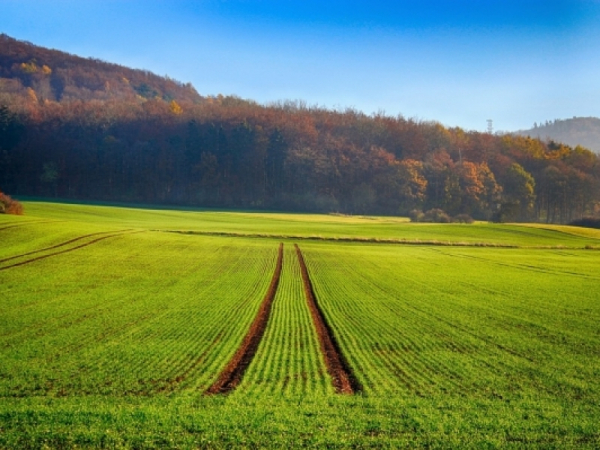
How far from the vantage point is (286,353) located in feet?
49.6

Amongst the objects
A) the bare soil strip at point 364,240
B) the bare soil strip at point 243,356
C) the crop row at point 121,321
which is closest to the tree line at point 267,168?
the bare soil strip at point 364,240

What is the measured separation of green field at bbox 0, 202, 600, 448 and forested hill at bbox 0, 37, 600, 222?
7734 centimetres

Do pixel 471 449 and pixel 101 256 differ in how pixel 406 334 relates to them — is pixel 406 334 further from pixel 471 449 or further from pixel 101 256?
pixel 101 256

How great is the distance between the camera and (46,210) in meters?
66.3

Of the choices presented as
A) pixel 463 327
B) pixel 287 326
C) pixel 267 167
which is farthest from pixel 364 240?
pixel 267 167

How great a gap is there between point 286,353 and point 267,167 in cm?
10530

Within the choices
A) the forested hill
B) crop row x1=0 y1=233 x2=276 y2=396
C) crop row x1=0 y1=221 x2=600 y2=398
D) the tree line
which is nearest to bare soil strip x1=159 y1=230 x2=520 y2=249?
crop row x1=0 y1=221 x2=600 y2=398

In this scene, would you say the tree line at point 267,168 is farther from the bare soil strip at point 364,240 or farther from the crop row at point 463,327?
the crop row at point 463,327

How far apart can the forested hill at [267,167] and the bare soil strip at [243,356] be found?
88.2 meters

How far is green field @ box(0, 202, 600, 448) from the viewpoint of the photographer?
9.66 meters

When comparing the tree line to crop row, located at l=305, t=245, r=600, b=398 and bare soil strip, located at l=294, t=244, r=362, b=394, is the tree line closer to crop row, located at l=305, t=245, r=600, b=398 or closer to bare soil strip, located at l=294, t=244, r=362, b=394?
crop row, located at l=305, t=245, r=600, b=398

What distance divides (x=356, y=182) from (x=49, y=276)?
9351 cm

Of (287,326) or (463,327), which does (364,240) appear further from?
(287,326)

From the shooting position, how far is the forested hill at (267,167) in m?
112
